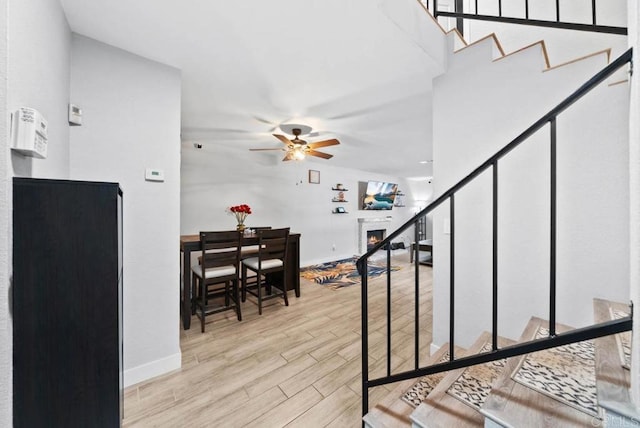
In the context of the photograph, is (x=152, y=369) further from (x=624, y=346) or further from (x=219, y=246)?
(x=624, y=346)

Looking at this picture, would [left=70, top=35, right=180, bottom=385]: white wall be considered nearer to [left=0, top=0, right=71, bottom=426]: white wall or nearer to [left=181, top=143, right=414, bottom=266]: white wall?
[left=0, top=0, right=71, bottom=426]: white wall

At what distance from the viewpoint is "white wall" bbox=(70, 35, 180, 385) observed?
162cm

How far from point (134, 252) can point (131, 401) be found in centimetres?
97

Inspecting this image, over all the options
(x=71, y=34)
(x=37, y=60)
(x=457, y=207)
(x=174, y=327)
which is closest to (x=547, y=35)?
(x=457, y=207)

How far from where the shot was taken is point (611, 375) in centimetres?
89

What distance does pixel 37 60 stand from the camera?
1.03m

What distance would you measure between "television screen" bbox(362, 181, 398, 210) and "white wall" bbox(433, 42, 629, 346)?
16.3 feet

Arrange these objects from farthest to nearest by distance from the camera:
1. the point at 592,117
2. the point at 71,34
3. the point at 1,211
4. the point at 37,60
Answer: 1. the point at 71,34
2. the point at 592,117
3. the point at 37,60
4. the point at 1,211

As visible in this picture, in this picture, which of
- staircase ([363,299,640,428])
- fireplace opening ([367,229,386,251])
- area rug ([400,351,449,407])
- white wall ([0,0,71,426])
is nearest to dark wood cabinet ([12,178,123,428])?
white wall ([0,0,71,426])

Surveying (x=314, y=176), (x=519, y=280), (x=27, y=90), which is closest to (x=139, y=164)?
(x=27, y=90)

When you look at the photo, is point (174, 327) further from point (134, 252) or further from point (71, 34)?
point (71, 34)

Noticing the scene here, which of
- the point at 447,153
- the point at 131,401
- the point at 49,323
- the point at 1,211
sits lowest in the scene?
the point at 131,401

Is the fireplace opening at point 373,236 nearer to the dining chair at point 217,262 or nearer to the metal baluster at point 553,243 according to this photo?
the dining chair at point 217,262

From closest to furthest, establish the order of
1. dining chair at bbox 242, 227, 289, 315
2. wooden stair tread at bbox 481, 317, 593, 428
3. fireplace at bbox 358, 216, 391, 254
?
1. wooden stair tread at bbox 481, 317, 593, 428
2. dining chair at bbox 242, 227, 289, 315
3. fireplace at bbox 358, 216, 391, 254
